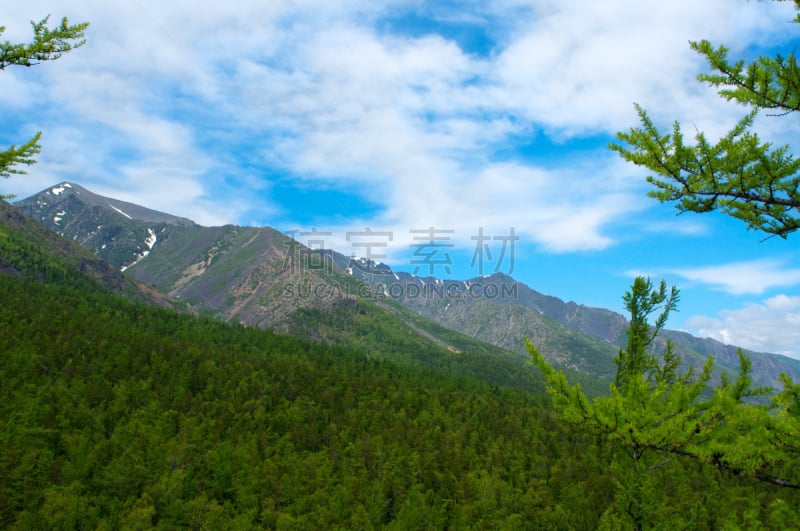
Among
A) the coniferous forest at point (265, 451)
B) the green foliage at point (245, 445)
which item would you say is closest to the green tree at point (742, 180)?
the coniferous forest at point (265, 451)

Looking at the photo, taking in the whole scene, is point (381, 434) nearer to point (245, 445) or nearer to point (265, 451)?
point (265, 451)

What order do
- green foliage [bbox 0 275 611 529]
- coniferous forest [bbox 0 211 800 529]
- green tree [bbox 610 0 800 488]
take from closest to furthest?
green tree [bbox 610 0 800 488], coniferous forest [bbox 0 211 800 529], green foliage [bbox 0 275 611 529]

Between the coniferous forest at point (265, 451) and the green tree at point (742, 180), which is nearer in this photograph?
the green tree at point (742, 180)

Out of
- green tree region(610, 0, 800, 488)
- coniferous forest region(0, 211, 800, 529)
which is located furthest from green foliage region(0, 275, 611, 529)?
green tree region(610, 0, 800, 488)

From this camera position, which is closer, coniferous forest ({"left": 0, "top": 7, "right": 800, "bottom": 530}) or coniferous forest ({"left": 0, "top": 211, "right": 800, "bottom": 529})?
coniferous forest ({"left": 0, "top": 7, "right": 800, "bottom": 530})

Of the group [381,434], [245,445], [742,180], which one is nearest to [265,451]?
[245,445]

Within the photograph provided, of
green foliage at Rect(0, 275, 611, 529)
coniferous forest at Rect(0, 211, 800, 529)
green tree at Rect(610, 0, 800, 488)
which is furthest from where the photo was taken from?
green foliage at Rect(0, 275, 611, 529)

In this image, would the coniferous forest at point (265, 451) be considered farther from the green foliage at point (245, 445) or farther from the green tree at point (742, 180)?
the green tree at point (742, 180)

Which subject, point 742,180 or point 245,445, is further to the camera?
point 245,445

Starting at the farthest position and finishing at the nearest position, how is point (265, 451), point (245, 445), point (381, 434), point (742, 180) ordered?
point (381, 434)
point (265, 451)
point (245, 445)
point (742, 180)

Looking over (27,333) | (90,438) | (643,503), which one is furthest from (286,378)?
(643,503)

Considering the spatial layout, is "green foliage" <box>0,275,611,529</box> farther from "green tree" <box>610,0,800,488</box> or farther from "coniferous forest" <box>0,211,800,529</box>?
"green tree" <box>610,0,800,488</box>

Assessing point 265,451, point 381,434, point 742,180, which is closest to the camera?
point 742,180

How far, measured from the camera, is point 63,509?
56.4 m
